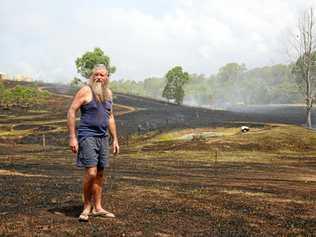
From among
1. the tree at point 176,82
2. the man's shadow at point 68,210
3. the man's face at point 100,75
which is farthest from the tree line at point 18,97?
the man's face at point 100,75

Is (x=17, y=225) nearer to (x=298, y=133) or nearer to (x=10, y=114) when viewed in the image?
(x=298, y=133)

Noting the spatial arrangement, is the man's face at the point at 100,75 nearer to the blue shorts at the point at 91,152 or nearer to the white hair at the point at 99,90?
the white hair at the point at 99,90

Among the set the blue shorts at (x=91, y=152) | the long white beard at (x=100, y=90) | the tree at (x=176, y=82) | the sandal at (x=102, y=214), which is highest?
the tree at (x=176, y=82)

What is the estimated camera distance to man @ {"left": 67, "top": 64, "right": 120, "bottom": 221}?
764 centimetres

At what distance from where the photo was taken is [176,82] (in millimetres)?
97062

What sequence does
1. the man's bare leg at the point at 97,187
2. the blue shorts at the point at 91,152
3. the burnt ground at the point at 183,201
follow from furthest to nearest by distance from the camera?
the man's bare leg at the point at 97,187 → the blue shorts at the point at 91,152 → the burnt ground at the point at 183,201

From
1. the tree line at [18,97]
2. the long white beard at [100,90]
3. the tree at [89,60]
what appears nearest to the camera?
the long white beard at [100,90]

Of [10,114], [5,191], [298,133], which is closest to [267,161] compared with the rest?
[298,133]

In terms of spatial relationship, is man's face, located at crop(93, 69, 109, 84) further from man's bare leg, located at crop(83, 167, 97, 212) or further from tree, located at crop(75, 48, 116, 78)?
tree, located at crop(75, 48, 116, 78)

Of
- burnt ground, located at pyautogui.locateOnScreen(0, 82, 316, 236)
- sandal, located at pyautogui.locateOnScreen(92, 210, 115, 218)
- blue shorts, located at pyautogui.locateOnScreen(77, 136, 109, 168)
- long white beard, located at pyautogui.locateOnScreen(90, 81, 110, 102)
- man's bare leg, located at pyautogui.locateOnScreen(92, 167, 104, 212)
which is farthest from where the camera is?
sandal, located at pyautogui.locateOnScreen(92, 210, 115, 218)

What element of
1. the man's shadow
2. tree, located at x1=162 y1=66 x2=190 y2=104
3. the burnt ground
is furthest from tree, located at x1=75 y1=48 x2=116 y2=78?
the man's shadow

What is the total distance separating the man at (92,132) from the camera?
7645 millimetres

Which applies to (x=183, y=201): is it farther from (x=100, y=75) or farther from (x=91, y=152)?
(x=100, y=75)

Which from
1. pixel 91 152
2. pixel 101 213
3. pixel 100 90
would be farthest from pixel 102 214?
pixel 100 90
